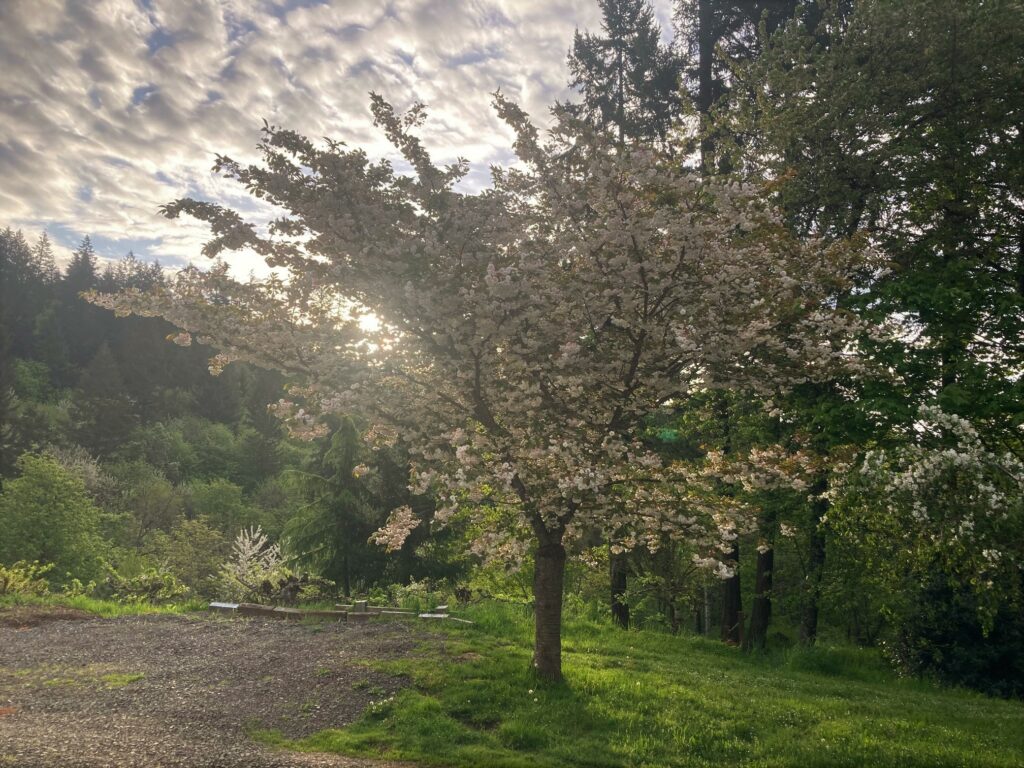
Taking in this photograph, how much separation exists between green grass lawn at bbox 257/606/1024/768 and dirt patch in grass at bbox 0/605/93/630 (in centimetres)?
1031

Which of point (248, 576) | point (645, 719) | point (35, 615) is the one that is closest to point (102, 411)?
point (248, 576)

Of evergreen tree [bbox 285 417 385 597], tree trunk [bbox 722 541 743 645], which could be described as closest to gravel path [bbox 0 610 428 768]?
evergreen tree [bbox 285 417 385 597]

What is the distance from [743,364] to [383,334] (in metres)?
5.16

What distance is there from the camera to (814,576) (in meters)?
17.3

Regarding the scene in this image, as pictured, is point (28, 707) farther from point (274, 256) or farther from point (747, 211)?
point (747, 211)

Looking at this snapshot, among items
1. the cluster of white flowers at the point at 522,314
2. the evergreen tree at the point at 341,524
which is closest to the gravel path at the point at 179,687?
the cluster of white flowers at the point at 522,314

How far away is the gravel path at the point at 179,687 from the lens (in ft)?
23.9

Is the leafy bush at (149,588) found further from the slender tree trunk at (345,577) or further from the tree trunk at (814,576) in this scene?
the tree trunk at (814,576)

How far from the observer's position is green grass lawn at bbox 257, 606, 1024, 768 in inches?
297

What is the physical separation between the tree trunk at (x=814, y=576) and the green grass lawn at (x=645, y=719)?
4.71m

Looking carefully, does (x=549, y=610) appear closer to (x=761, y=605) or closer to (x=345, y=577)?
(x=761, y=605)

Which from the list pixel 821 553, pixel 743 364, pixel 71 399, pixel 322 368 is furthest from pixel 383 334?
pixel 71 399

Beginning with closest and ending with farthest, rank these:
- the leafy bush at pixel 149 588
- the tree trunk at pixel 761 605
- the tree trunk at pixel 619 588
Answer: the tree trunk at pixel 761 605 < the leafy bush at pixel 149 588 < the tree trunk at pixel 619 588

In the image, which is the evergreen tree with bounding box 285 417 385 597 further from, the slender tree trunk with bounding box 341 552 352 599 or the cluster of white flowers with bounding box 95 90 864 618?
the cluster of white flowers with bounding box 95 90 864 618
